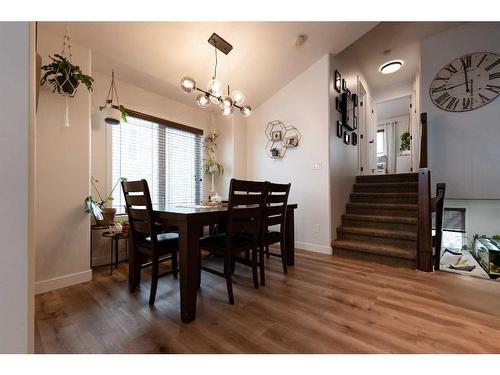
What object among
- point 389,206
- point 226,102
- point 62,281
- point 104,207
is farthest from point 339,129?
point 62,281

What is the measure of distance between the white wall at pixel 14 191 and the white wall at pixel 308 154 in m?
2.90

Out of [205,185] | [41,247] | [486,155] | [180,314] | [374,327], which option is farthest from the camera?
[205,185]

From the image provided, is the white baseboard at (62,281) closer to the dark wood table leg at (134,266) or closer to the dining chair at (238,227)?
the dark wood table leg at (134,266)

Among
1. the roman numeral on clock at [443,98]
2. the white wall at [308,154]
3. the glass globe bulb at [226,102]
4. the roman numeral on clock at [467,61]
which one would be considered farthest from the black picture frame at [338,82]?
the glass globe bulb at [226,102]

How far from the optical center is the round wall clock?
291 cm

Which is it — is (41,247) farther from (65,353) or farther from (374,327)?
(374,327)

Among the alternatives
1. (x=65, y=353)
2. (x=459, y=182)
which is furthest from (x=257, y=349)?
(x=459, y=182)

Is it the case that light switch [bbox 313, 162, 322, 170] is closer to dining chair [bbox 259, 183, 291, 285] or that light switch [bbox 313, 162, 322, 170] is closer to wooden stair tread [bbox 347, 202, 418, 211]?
wooden stair tread [bbox 347, 202, 418, 211]

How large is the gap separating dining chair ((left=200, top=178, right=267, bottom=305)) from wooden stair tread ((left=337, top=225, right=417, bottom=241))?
1.72 m

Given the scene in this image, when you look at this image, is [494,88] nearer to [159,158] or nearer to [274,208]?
[274,208]

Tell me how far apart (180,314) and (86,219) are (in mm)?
1393

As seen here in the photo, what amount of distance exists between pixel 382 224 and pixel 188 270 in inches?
108

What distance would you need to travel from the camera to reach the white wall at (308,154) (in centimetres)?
301
